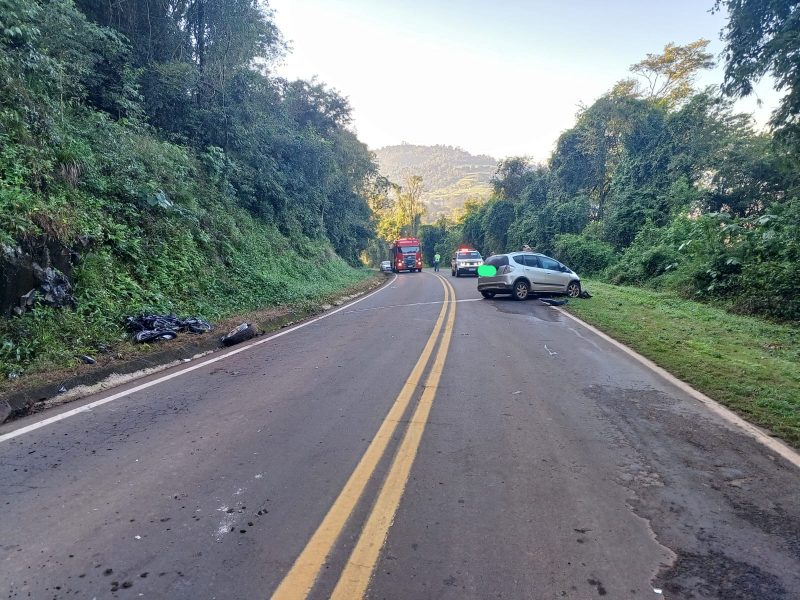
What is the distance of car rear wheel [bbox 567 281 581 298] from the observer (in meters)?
17.7

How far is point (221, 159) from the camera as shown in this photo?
1828cm

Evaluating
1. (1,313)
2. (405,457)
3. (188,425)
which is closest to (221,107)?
(1,313)

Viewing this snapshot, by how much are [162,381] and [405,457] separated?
419 cm

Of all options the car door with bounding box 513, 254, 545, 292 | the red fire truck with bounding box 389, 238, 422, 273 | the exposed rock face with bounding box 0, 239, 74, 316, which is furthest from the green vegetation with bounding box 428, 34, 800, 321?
the exposed rock face with bounding box 0, 239, 74, 316

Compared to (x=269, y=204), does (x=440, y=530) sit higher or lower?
lower

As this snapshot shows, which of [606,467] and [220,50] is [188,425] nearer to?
[606,467]

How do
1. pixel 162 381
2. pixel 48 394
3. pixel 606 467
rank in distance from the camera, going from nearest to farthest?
pixel 606 467 < pixel 48 394 < pixel 162 381

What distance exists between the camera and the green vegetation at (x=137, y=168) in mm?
8297

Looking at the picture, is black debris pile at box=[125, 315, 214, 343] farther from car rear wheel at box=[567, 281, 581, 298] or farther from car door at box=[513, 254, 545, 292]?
car rear wheel at box=[567, 281, 581, 298]

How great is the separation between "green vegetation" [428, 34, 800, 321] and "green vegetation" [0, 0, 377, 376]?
13.7 m

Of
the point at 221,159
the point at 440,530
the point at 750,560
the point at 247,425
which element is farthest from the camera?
the point at 221,159

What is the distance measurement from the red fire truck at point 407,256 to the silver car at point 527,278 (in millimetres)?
27143

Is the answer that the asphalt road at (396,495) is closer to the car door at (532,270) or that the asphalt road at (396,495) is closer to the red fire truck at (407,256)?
the car door at (532,270)

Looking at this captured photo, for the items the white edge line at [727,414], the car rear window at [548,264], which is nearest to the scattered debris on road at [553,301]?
the car rear window at [548,264]
